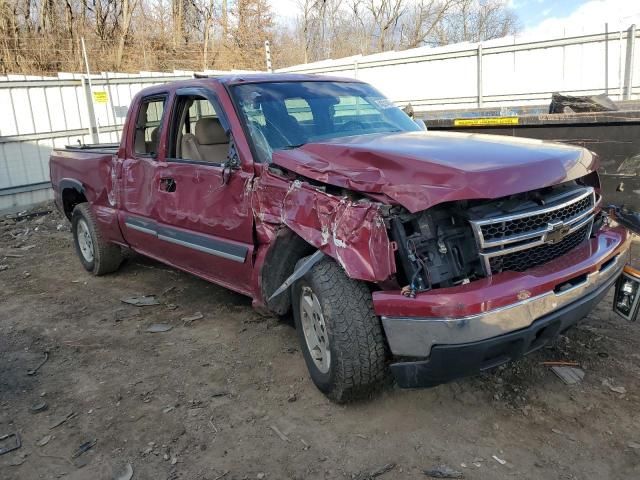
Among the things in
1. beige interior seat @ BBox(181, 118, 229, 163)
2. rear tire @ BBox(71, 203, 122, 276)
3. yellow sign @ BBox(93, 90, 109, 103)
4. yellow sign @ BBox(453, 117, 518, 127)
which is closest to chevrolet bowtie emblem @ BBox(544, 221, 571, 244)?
beige interior seat @ BBox(181, 118, 229, 163)

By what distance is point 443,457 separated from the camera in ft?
8.80

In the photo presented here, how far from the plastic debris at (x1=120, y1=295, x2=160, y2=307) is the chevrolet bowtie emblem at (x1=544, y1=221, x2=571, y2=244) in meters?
3.60

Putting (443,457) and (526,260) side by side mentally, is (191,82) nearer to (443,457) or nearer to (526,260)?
(526,260)

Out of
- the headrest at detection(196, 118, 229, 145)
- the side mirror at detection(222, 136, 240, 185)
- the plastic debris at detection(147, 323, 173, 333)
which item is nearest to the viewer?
the side mirror at detection(222, 136, 240, 185)

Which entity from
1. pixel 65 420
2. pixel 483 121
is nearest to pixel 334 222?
pixel 65 420

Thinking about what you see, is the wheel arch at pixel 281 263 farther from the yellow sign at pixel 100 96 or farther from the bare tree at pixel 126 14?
the bare tree at pixel 126 14

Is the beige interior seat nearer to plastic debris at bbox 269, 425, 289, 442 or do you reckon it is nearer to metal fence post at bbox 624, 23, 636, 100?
Answer: plastic debris at bbox 269, 425, 289, 442

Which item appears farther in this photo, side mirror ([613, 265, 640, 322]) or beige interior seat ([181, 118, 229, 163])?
beige interior seat ([181, 118, 229, 163])

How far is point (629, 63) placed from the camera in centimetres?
1168

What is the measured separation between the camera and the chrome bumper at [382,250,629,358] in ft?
8.03

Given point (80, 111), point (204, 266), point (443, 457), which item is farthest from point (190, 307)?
point (80, 111)

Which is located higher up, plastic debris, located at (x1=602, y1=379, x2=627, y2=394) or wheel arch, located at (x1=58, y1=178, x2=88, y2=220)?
wheel arch, located at (x1=58, y1=178, x2=88, y2=220)

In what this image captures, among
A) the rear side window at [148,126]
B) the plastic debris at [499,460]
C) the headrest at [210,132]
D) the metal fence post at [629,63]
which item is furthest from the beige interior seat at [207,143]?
the metal fence post at [629,63]

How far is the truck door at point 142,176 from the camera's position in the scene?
4609mm
